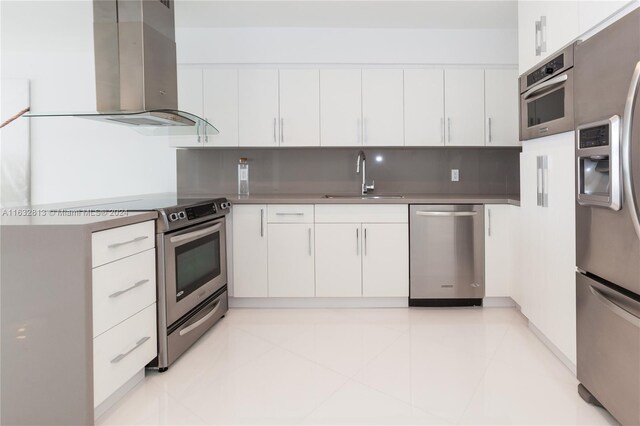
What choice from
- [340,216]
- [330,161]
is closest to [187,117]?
[340,216]

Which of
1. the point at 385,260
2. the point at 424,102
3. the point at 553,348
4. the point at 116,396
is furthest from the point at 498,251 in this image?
the point at 116,396

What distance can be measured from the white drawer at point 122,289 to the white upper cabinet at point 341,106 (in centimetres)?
193

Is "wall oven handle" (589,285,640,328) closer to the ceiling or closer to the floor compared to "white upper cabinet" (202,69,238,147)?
closer to the floor

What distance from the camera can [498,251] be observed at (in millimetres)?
3199

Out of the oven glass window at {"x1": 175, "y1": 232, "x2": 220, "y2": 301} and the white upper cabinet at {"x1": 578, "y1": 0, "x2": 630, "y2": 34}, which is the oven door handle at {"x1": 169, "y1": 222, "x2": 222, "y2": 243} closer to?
the oven glass window at {"x1": 175, "y1": 232, "x2": 220, "y2": 301}

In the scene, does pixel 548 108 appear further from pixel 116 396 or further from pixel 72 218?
pixel 116 396

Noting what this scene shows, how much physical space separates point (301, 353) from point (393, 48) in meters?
2.68

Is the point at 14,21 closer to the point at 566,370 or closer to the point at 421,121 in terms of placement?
the point at 421,121

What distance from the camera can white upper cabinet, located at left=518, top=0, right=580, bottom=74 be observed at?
204cm

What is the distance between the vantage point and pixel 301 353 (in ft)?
8.02

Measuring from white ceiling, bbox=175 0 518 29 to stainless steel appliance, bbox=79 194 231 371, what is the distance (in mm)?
1564

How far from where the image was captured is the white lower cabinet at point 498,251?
3.17 meters

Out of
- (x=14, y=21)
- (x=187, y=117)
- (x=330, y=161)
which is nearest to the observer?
(x=187, y=117)

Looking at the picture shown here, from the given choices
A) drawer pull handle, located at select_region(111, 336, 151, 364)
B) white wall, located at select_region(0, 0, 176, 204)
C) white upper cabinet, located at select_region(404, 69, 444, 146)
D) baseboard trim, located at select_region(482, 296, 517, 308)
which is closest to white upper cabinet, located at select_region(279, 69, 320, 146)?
white upper cabinet, located at select_region(404, 69, 444, 146)
